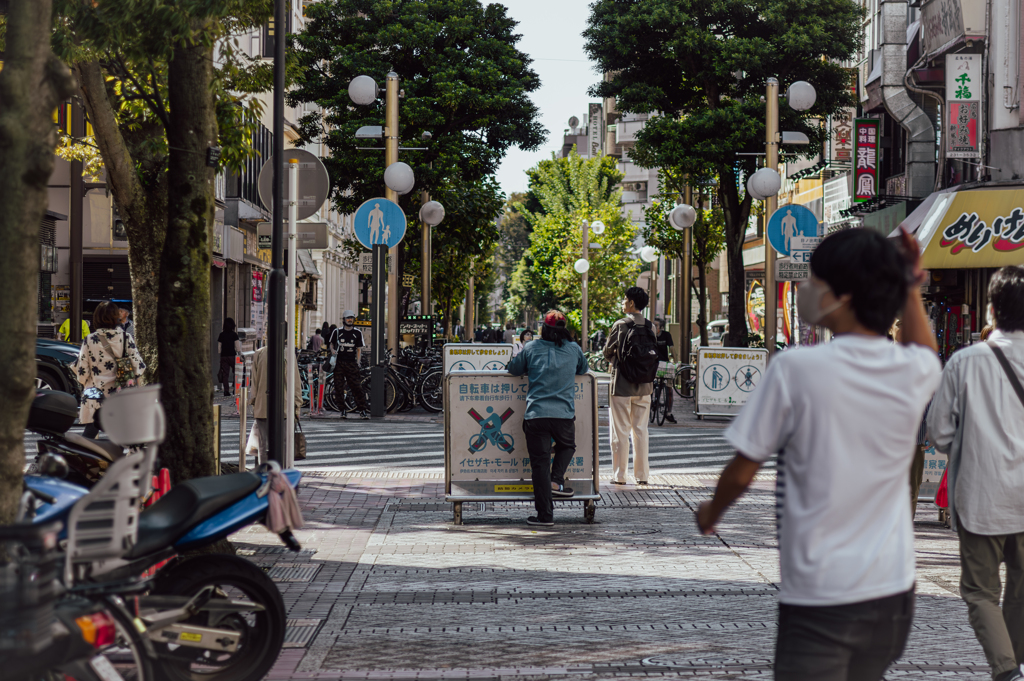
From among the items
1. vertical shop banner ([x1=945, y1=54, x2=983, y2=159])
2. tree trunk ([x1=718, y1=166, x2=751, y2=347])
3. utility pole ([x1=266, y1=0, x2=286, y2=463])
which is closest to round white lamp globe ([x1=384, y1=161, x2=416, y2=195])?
vertical shop banner ([x1=945, y1=54, x2=983, y2=159])

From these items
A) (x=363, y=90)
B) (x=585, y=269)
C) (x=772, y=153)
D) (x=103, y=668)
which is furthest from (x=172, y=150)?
(x=585, y=269)

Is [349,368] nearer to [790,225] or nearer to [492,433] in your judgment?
[790,225]

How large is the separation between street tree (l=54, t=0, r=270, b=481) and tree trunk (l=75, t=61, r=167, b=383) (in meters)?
0.01

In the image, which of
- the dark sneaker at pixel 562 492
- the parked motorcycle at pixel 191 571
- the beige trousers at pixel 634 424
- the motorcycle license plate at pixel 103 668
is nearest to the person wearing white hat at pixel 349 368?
the beige trousers at pixel 634 424

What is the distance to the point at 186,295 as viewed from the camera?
843 cm

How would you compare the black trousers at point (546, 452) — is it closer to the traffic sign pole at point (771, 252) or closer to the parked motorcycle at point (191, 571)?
the parked motorcycle at point (191, 571)

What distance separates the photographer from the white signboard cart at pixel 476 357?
1773 centimetres

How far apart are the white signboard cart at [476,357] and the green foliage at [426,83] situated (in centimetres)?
1457

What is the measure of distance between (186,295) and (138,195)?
77.7 inches

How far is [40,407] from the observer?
7117mm

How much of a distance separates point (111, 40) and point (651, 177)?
8143 cm

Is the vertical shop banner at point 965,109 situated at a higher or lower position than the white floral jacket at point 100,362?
higher

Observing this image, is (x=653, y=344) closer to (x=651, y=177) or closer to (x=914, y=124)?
(x=914, y=124)

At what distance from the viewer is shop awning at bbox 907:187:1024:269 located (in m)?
20.4
